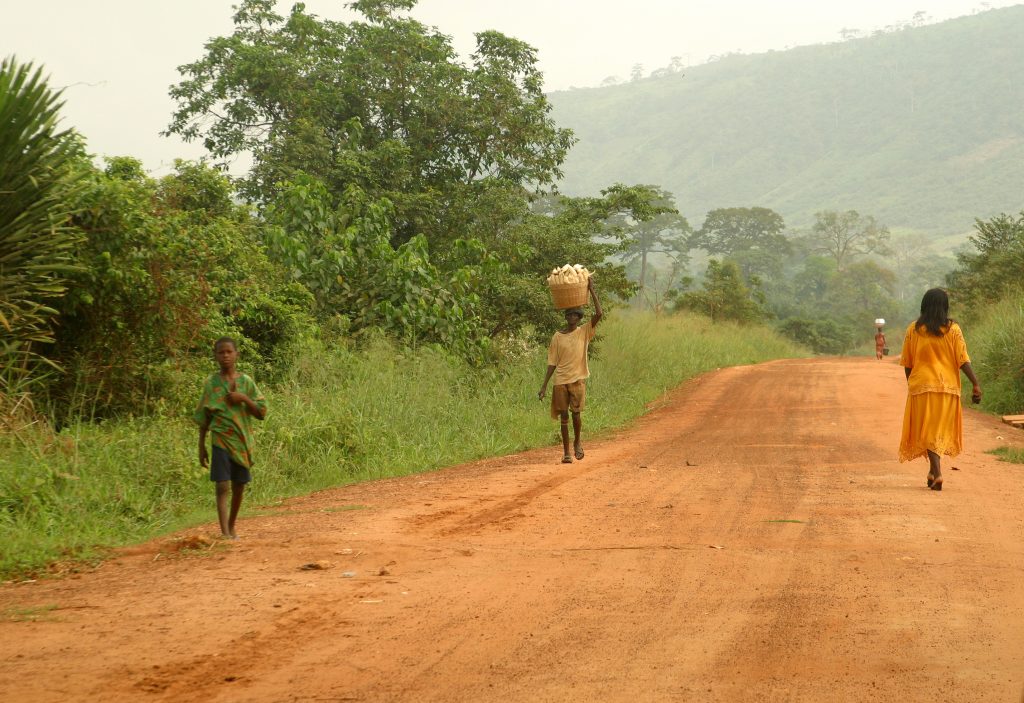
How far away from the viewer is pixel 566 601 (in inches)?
215

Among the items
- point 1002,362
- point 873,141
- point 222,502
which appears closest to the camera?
point 222,502

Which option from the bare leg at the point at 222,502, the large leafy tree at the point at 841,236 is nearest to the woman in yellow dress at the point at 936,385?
the bare leg at the point at 222,502

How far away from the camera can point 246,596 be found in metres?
5.64

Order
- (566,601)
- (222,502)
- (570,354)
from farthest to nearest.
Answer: (570,354), (222,502), (566,601)

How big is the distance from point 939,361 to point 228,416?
5881 mm

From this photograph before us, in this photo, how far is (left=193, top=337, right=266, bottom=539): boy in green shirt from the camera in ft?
22.9

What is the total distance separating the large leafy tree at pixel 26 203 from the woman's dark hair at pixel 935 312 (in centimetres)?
709

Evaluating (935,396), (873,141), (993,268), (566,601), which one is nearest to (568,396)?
(935,396)

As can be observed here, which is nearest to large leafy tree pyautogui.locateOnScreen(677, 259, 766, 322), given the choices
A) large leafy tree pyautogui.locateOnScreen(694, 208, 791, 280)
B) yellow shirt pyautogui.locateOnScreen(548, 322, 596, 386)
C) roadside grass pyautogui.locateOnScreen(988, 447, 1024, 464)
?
roadside grass pyautogui.locateOnScreen(988, 447, 1024, 464)

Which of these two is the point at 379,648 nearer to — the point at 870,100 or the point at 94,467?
the point at 94,467

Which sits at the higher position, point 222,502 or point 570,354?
point 570,354

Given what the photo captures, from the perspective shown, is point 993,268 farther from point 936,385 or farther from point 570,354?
point 936,385

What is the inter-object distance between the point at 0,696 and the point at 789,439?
10.3 meters

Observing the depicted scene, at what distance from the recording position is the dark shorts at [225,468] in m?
7.03
